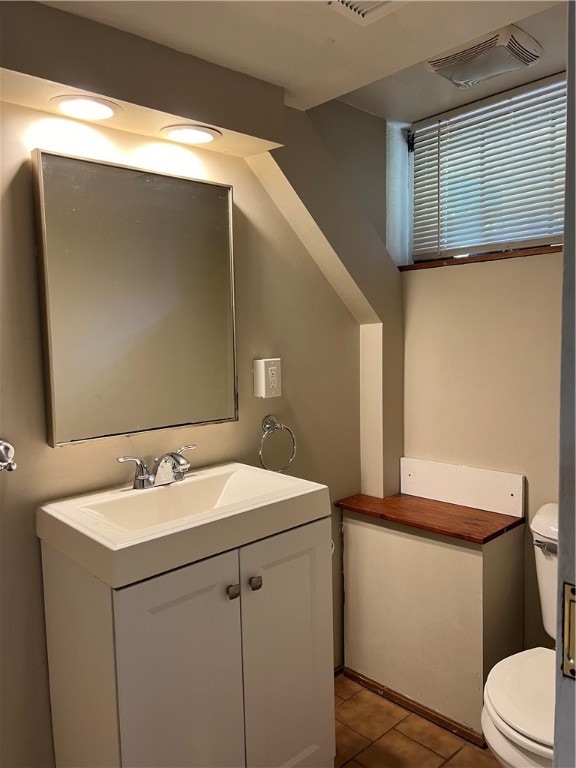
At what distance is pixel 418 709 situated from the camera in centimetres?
221

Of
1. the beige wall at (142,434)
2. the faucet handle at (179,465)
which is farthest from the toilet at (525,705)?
the faucet handle at (179,465)

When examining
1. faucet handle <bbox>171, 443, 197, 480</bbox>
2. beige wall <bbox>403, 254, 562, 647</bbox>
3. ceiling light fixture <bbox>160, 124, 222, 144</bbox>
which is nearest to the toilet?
beige wall <bbox>403, 254, 562, 647</bbox>

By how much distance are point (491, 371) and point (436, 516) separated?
0.59 meters

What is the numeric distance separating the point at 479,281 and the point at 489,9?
102 cm

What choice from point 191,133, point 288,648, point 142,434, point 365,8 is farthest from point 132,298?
point 288,648

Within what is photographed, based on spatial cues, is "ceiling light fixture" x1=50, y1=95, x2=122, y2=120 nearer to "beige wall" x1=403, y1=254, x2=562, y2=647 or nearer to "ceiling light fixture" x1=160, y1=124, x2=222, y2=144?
"ceiling light fixture" x1=160, y1=124, x2=222, y2=144

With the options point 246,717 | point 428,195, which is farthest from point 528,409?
point 246,717

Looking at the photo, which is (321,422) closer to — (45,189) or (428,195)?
(428,195)

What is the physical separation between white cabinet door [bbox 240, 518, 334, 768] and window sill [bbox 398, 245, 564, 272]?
1.19m

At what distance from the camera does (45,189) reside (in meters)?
1.55

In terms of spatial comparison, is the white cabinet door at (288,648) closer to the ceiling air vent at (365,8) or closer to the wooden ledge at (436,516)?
the wooden ledge at (436,516)

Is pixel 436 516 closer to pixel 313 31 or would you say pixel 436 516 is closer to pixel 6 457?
pixel 6 457

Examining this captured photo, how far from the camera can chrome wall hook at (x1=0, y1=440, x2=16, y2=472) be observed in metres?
1.47

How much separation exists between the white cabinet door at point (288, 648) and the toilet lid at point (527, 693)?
496 millimetres
